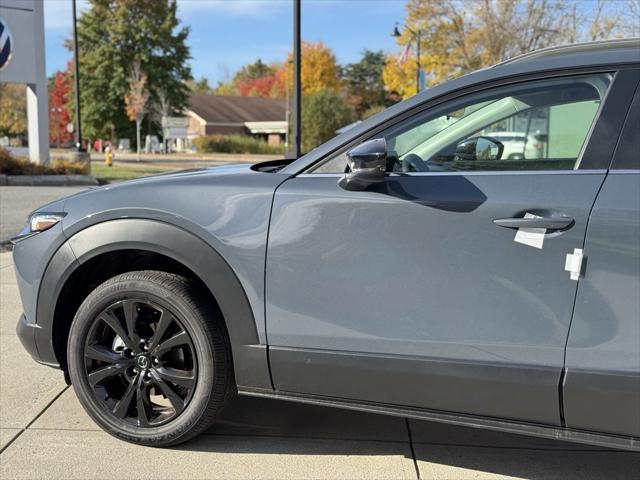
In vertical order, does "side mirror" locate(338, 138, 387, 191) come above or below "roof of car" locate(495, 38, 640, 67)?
below

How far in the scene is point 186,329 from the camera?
9.51ft

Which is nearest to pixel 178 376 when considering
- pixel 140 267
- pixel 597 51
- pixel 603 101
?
pixel 140 267

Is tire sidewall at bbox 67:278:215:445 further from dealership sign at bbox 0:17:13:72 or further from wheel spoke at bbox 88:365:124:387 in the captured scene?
dealership sign at bbox 0:17:13:72

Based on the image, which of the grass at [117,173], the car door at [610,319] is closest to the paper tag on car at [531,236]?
the car door at [610,319]

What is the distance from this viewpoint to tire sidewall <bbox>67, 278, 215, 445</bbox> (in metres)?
2.87

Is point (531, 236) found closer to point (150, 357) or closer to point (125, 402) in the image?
point (150, 357)

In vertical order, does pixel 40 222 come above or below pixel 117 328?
above

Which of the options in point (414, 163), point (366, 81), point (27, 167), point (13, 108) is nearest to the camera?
point (414, 163)

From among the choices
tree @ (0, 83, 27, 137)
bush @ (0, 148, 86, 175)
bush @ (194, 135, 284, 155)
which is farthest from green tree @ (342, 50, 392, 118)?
bush @ (0, 148, 86, 175)

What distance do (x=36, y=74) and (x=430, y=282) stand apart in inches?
779

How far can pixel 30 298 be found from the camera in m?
3.13

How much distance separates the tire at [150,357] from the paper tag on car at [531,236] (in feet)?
4.46

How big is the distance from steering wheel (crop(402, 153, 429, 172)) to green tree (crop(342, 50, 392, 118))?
79.6 meters

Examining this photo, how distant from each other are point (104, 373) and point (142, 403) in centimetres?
23
